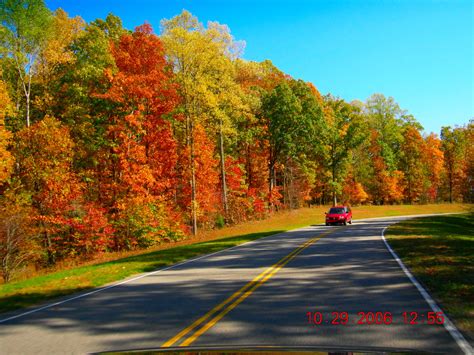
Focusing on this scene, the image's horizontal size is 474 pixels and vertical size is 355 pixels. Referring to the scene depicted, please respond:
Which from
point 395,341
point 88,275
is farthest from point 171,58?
point 395,341

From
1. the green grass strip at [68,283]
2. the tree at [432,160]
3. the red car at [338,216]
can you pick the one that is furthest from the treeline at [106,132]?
the tree at [432,160]

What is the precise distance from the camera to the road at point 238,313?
5.84 m

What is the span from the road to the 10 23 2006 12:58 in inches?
2.6

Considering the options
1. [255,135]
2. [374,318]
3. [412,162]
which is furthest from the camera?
[412,162]

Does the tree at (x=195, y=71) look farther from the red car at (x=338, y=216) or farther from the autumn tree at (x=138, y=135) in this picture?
the red car at (x=338, y=216)

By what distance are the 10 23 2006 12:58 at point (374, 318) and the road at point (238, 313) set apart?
2.6 inches

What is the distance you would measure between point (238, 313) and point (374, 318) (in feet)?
7.62

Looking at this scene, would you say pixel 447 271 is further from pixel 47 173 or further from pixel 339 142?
pixel 339 142

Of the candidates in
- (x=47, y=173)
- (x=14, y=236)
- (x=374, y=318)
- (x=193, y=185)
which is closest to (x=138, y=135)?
(x=193, y=185)

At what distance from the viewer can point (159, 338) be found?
6.13m

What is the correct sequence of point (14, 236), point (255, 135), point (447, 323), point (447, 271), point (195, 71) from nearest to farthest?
point (447, 323) → point (447, 271) → point (14, 236) → point (195, 71) → point (255, 135)

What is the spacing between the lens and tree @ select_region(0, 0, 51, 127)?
2566 cm

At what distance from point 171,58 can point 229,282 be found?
87.2ft

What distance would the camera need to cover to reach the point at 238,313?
24.4 feet
